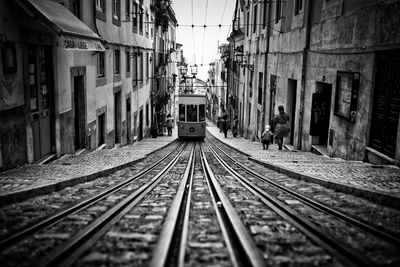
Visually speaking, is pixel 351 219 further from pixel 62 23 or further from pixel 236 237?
pixel 62 23

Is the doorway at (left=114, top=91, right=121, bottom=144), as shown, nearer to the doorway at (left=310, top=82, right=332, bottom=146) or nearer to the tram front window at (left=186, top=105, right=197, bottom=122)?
the tram front window at (left=186, top=105, right=197, bottom=122)

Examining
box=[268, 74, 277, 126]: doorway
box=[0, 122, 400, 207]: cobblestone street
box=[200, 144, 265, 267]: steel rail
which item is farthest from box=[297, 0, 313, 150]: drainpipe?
box=[200, 144, 265, 267]: steel rail

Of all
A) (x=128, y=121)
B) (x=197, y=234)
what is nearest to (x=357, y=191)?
(x=197, y=234)

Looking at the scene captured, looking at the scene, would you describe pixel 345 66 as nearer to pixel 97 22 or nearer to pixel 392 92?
pixel 392 92

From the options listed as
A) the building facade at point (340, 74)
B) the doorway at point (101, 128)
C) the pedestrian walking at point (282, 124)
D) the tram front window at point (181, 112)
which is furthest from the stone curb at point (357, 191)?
the tram front window at point (181, 112)

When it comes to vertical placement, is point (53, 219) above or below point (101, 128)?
above

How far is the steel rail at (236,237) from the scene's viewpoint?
3.50 meters

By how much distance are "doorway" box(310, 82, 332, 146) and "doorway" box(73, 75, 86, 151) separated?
7.70 meters

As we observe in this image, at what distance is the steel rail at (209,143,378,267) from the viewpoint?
3.41 meters

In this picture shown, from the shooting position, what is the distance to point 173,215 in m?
5.02

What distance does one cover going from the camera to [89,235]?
13.6 ft

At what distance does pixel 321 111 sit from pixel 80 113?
26.6ft

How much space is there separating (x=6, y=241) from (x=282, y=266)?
8.86ft

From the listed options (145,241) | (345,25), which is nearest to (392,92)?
(345,25)
